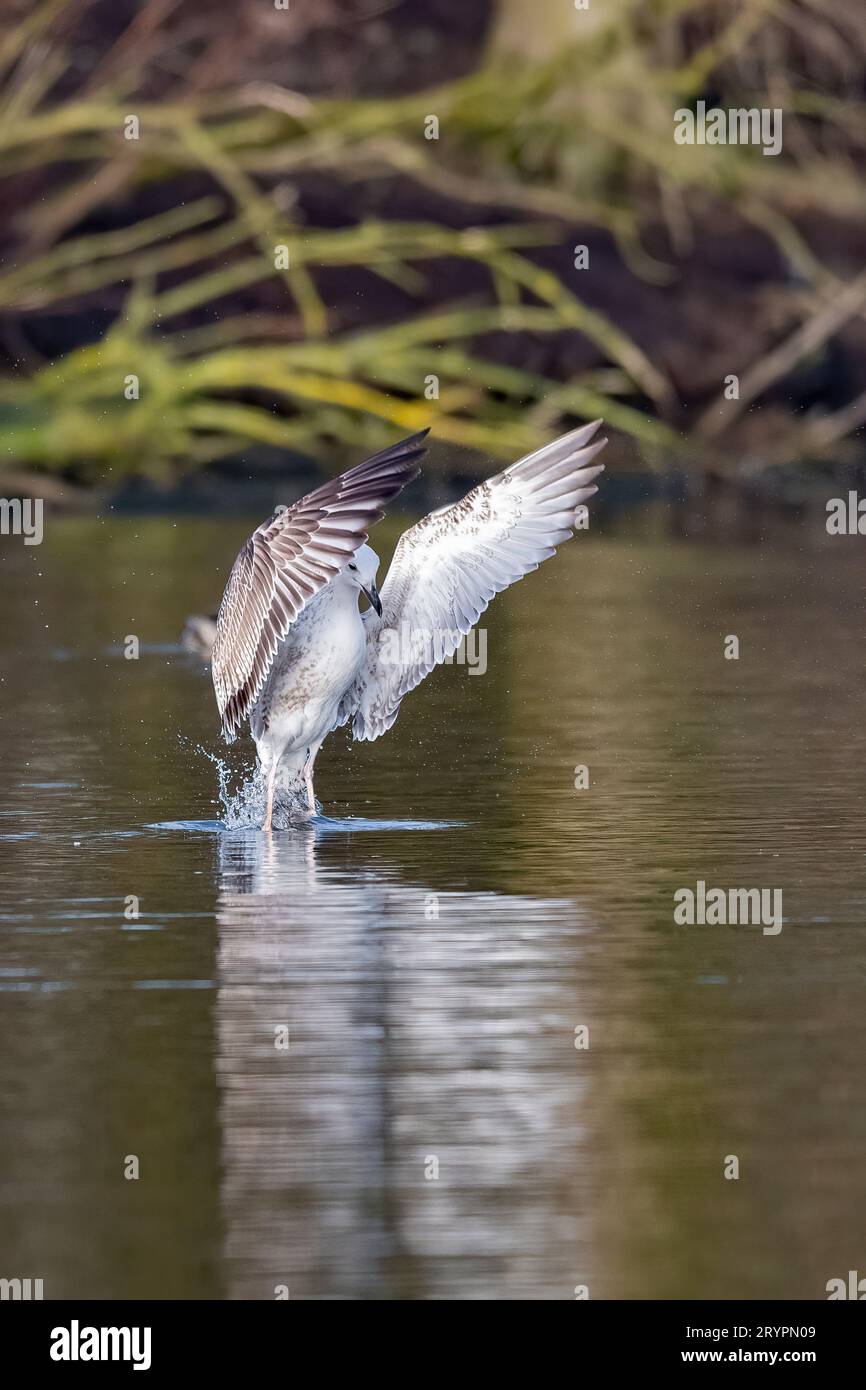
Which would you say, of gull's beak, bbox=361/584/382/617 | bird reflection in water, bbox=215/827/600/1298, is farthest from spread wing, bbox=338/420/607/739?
bird reflection in water, bbox=215/827/600/1298

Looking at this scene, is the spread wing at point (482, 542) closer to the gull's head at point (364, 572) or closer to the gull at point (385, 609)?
the gull at point (385, 609)

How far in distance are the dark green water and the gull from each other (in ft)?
1.43

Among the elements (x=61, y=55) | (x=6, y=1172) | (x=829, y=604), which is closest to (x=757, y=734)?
(x=829, y=604)

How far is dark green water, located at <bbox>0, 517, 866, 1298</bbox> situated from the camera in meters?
5.95

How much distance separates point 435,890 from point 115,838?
62.5 inches

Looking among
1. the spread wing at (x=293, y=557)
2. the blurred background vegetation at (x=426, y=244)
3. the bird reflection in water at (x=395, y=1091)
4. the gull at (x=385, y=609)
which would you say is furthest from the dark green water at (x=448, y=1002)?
the blurred background vegetation at (x=426, y=244)

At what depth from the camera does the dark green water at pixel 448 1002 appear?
5.95m

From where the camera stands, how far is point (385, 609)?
11.2 meters

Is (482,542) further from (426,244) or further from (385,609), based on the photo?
(426,244)

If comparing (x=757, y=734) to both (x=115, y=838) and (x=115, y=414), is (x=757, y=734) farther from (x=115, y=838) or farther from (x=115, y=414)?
(x=115, y=414)

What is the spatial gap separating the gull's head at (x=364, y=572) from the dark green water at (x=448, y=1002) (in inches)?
32.8

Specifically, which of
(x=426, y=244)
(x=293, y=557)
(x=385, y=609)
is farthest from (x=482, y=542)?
(x=426, y=244)

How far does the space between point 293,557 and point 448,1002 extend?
9.68 ft

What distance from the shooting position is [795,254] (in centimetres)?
2583
